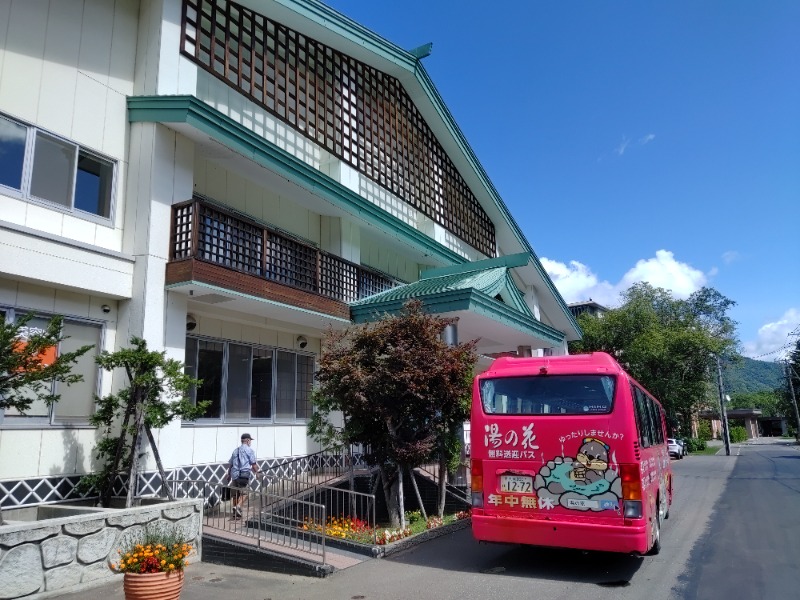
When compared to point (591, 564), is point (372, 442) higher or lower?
higher

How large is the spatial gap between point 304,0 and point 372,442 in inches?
395

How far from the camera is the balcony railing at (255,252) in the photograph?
35.0ft

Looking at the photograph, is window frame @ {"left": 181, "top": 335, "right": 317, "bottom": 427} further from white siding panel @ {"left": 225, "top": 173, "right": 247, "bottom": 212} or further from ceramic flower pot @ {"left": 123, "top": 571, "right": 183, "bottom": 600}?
ceramic flower pot @ {"left": 123, "top": 571, "right": 183, "bottom": 600}

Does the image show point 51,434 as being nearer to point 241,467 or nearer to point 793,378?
point 241,467

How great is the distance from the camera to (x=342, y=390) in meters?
10.6

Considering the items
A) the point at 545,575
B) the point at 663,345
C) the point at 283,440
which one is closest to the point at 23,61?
the point at 283,440

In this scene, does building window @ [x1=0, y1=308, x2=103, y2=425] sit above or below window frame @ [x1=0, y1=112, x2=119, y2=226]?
below

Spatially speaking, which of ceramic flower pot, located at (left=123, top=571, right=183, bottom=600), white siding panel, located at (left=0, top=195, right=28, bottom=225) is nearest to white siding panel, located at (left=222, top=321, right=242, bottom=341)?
white siding panel, located at (left=0, top=195, right=28, bottom=225)

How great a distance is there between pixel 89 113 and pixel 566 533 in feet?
32.5

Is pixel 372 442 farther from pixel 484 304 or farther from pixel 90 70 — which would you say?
pixel 90 70

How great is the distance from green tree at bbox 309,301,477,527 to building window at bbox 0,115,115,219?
467cm

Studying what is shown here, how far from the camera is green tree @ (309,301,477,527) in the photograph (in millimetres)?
10289

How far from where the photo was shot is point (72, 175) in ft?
32.7

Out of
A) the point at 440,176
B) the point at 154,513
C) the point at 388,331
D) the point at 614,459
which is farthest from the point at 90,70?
the point at 440,176
